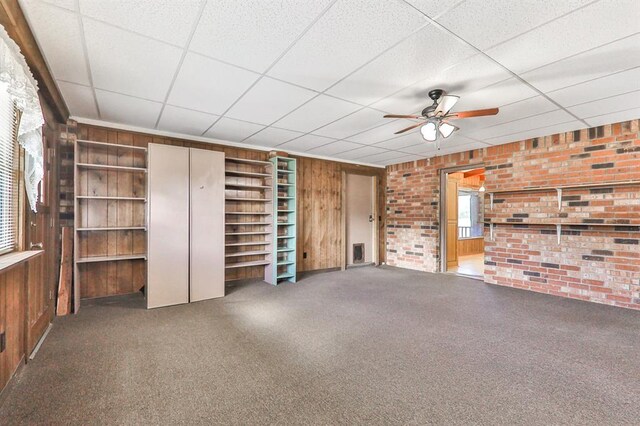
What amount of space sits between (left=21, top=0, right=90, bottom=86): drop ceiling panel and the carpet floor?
2.33 m

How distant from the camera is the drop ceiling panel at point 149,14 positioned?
1.62 meters

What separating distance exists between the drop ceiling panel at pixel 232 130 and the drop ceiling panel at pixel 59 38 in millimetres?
1459

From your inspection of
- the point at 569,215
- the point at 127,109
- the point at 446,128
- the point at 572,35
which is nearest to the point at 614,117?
the point at 569,215

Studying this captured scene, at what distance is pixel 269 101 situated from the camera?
2.98m

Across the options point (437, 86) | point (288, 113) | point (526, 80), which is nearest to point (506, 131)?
point (526, 80)

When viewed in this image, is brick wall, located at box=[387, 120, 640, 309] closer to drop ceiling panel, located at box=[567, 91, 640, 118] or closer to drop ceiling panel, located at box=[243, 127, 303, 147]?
drop ceiling panel, located at box=[567, 91, 640, 118]

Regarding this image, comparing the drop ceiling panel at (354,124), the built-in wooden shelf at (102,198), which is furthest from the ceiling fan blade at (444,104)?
the built-in wooden shelf at (102,198)

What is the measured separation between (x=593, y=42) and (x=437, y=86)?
104 cm

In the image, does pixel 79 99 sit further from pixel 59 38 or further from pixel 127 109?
pixel 59 38

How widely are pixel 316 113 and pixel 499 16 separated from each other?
197 cm

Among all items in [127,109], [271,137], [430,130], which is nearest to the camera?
[430,130]

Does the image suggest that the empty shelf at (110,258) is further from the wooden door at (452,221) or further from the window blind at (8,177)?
the wooden door at (452,221)

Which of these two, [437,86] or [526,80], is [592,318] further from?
[437,86]

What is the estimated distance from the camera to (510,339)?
2.61 m
